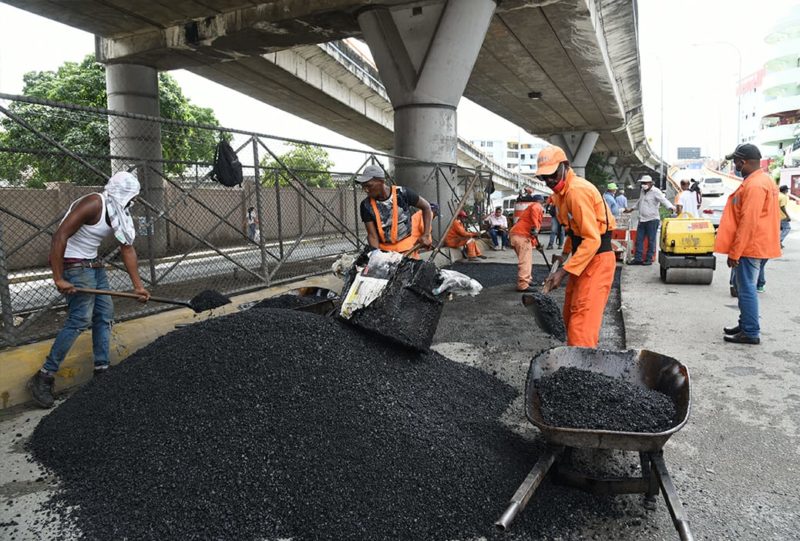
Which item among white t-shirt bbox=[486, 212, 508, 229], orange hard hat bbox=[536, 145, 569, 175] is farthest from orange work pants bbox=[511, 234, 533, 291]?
white t-shirt bbox=[486, 212, 508, 229]

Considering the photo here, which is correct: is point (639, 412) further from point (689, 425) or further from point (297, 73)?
point (297, 73)

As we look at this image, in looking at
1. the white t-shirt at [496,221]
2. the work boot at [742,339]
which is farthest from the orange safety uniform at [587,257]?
the white t-shirt at [496,221]

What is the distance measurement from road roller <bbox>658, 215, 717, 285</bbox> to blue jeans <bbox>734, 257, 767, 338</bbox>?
2.88 meters

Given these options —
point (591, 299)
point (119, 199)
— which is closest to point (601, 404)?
point (591, 299)

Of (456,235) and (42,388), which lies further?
(456,235)

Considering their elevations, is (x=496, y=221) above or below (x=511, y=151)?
below

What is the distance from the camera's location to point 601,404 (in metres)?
2.50

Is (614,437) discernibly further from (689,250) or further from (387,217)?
(689,250)

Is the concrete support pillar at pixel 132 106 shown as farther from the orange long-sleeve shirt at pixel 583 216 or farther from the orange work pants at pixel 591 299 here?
the orange work pants at pixel 591 299

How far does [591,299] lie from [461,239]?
25.7 feet

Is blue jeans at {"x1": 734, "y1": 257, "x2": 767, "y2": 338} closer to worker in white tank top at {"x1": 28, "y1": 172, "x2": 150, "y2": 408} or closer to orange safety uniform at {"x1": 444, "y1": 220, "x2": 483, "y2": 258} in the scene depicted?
worker in white tank top at {"x1": 28, "y1": 172, "x2": 150, "y2": 408}

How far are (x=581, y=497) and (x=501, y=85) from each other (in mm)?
17046

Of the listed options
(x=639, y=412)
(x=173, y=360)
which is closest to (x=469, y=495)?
(x=639, y=412)

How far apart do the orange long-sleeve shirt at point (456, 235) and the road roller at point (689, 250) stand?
4066mm
